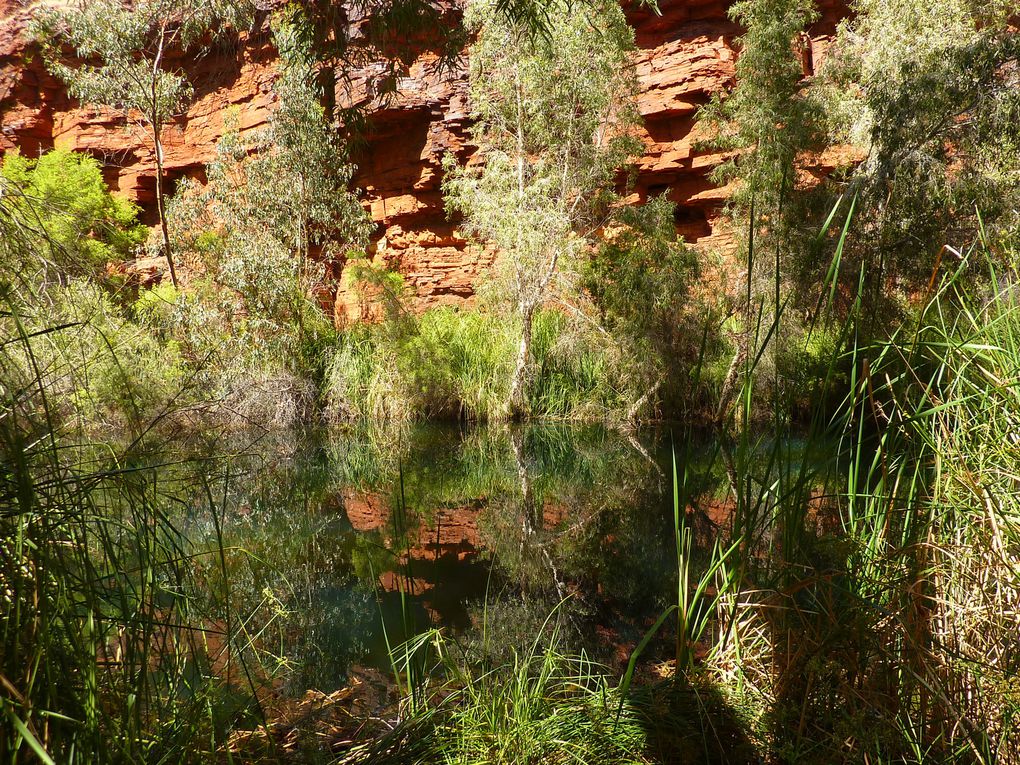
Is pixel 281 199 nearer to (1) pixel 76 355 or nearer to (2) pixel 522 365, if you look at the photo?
(2) pixel 522 365

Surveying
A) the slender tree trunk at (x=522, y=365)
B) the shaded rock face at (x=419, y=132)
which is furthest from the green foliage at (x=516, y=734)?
the shaded rock face at (x=419, y=132)

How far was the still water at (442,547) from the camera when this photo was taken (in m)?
3.56

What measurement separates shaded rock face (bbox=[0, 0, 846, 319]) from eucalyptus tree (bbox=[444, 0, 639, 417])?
251 centimetres

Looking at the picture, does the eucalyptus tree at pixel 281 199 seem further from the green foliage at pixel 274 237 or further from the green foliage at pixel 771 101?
the green foliage at pixel 771 101

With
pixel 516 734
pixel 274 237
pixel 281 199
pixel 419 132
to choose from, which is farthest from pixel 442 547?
pixel 419 132

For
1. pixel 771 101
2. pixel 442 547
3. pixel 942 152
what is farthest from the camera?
pixel 771 101

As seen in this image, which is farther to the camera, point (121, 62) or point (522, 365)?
point (121, 62)

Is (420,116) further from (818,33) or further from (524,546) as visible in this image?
(524,546)

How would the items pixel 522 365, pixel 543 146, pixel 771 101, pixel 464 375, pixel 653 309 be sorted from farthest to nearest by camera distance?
1. pixel 543 146
2. pixel 464 375
3. pixel 522 365
4. pixel 653 309
5. pixel 771 101

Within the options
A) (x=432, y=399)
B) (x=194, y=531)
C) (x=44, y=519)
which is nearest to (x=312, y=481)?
(x=194, y=531)

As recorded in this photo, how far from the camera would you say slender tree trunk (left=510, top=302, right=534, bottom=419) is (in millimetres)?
13191

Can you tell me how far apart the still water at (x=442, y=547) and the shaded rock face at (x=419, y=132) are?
356 inches

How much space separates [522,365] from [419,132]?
9.48 m

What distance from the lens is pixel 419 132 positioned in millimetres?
19641
